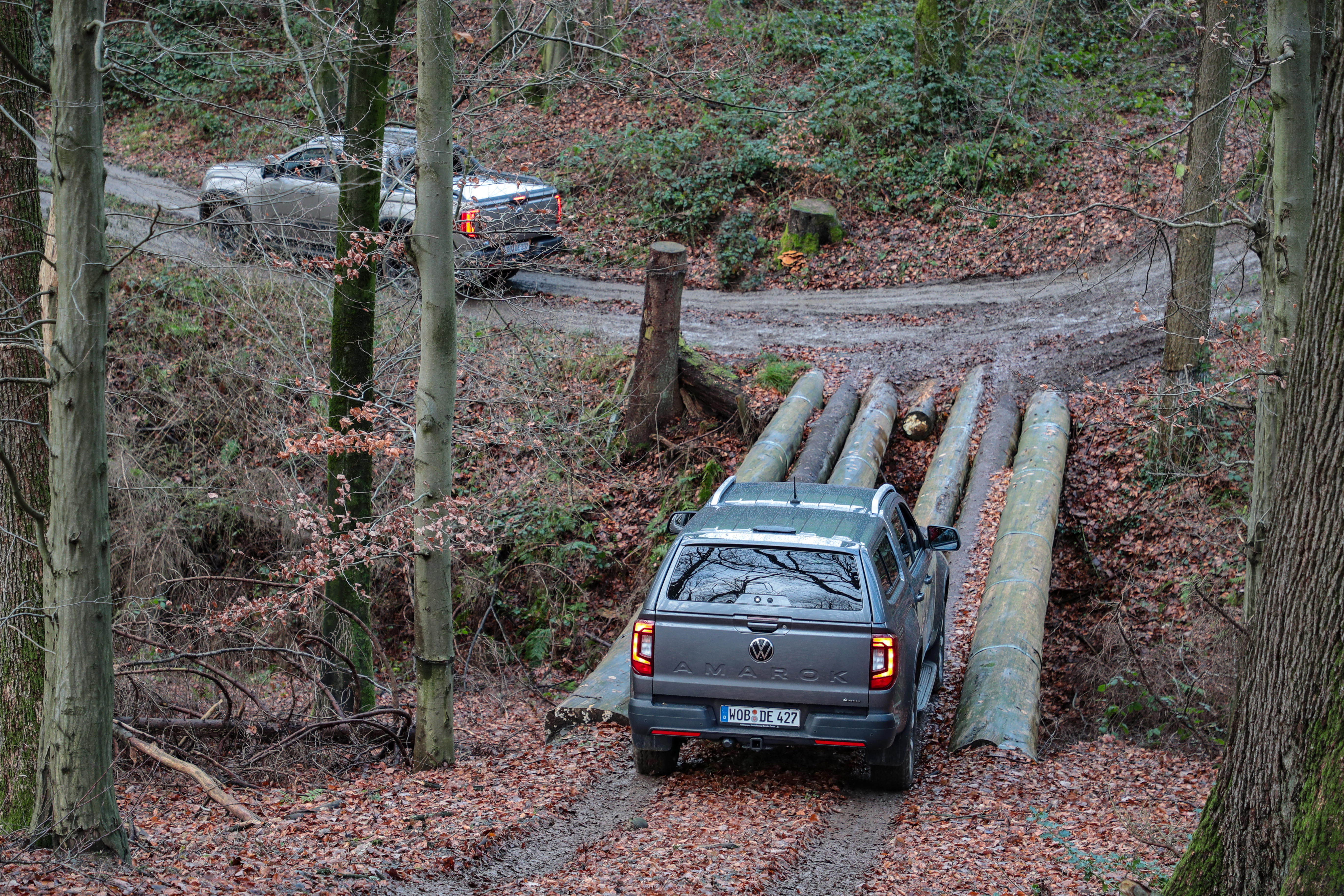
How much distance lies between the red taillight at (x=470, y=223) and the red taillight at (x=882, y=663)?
214 inches

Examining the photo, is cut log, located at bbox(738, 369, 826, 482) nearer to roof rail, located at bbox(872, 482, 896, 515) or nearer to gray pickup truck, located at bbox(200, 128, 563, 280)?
roof rail, located at bbox(872, 482, 896, 515)

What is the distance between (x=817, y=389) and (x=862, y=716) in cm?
887

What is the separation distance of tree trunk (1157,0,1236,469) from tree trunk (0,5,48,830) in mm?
10551

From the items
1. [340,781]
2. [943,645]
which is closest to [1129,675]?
[943,645]

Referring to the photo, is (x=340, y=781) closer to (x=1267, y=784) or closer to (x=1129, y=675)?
(x=1267, y=784)

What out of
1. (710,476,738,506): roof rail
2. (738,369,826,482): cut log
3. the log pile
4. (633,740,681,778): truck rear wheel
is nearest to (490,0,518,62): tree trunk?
(710,476,738,506): roof rail

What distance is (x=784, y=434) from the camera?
1352 cm

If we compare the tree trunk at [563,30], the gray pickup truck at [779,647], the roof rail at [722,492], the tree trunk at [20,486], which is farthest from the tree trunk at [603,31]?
the gray pickup truck at [779,647]

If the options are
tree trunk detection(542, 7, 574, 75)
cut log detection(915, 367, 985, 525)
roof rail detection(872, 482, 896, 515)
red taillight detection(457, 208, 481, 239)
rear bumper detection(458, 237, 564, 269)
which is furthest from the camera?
cut log detection(915, 367, 985, 525)

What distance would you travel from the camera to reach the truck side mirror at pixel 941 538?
8727 mm

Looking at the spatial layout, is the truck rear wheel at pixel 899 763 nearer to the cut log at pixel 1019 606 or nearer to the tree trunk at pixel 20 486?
the cut log at pixel 1019 606

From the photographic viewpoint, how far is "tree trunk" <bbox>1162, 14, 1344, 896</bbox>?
393 cm

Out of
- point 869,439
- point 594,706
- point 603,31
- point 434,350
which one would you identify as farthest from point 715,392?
point 434,350

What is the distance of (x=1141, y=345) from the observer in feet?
50.9
